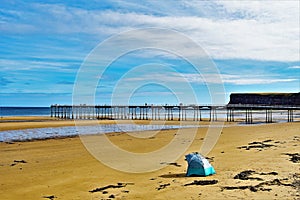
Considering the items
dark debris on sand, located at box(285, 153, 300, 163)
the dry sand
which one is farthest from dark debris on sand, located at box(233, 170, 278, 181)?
dark debris on sand, located at box(285, 153, 300, 163)

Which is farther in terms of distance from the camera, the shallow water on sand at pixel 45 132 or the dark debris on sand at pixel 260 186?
the shallow water on sand at pixel 45 132

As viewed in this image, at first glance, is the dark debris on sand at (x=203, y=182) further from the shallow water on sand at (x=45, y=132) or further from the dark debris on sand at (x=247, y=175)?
the shallow water on sand at (x=45, y=132)

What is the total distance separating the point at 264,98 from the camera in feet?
427

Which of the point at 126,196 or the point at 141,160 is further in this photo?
the point at 141,160

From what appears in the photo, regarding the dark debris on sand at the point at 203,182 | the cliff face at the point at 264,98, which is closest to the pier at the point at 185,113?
the cliff face at the point at 264,98

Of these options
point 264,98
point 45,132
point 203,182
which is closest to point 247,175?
point 203,182

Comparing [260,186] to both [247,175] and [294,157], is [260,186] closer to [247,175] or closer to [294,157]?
[247,175]

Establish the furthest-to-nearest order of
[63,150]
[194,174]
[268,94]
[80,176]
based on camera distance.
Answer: [268,94] < [63,150] < [80,176] < [194,174]

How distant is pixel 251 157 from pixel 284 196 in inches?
224

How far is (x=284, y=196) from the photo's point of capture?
7355 mm

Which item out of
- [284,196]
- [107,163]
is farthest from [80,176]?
[284,196]

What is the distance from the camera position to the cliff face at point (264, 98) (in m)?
120

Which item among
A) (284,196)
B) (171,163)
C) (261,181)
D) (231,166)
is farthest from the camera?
(171,163)

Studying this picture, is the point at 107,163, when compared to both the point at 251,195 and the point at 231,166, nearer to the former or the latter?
the point at 231,166
